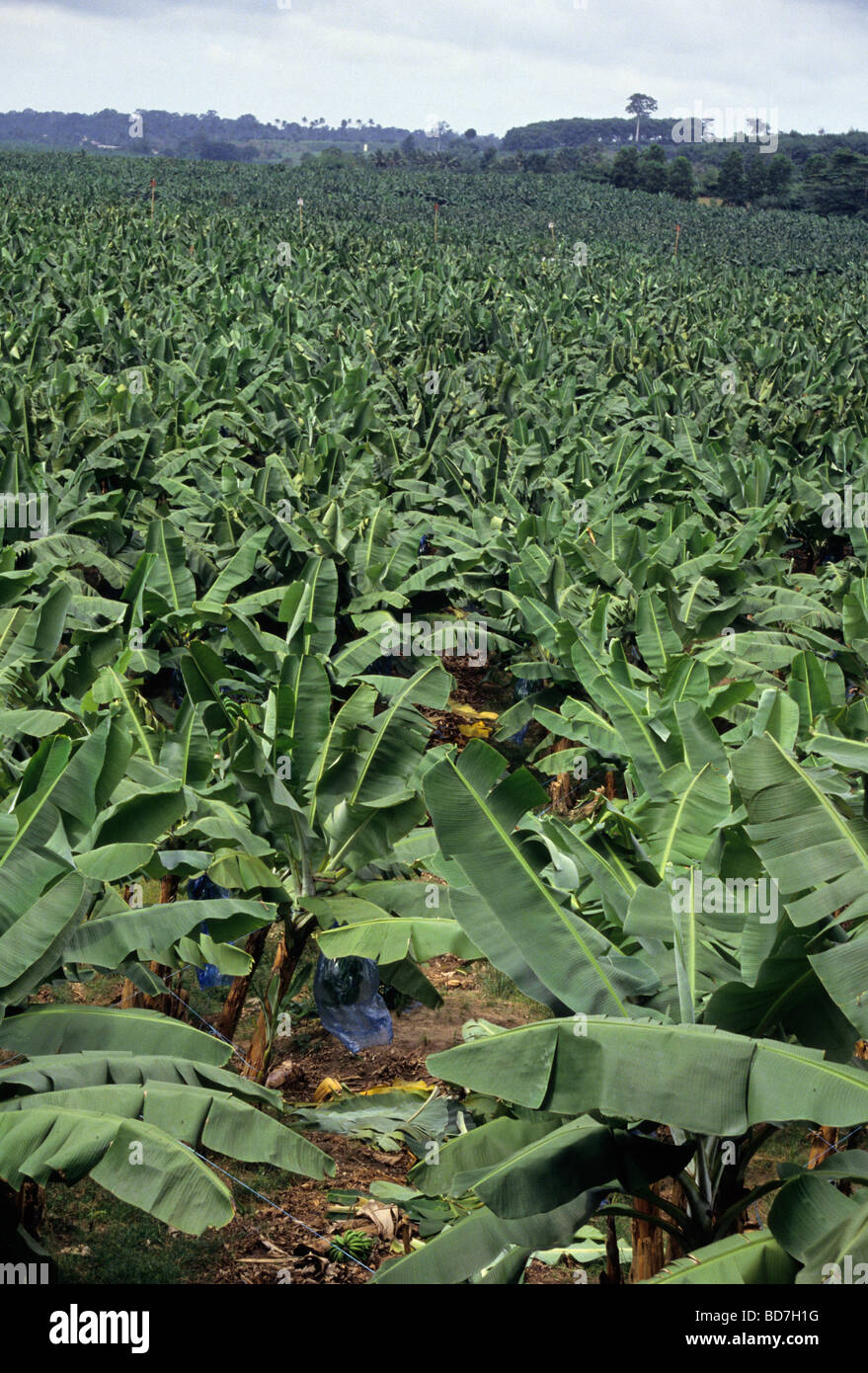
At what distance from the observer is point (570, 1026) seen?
3436 millimetres

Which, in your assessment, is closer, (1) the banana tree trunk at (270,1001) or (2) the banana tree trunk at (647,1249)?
(2) the banana tree trunk at (647,1249)

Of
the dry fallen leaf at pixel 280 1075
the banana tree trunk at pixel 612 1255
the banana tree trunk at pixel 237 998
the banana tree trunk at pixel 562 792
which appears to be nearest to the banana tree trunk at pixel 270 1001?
the banana tree trunk at pixel 237 998

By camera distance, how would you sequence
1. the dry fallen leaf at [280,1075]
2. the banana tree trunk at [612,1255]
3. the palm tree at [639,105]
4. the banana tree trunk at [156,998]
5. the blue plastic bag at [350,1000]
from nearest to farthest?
the banana tree trunk at [612,1255] < the banana tree trunk at [156,998] < the blue plastic bag at [350,1000] < the dry fallen leaf at [280,1075] < the palm tree at [639,105]

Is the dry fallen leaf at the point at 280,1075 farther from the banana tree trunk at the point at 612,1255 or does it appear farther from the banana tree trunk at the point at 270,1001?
the banana tree trunk at the point at 612,1255

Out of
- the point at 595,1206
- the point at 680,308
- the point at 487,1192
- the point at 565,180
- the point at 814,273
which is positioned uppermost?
the point at 565,180

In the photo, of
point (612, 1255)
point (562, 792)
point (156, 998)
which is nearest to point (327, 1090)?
point (156, 998)

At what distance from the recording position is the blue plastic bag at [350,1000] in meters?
6.33

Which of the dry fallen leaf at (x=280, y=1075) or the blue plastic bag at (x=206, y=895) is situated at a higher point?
the blue plastic bag at (x=206, y=895)

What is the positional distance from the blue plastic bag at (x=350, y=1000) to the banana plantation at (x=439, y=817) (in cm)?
9

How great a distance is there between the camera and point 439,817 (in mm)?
3902

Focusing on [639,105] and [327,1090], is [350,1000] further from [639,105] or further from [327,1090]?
[639,105]
